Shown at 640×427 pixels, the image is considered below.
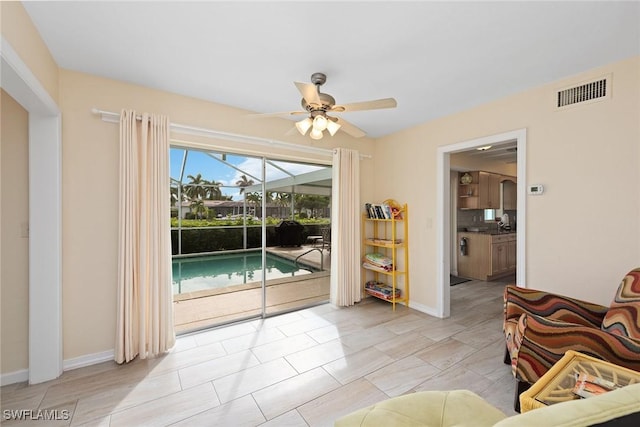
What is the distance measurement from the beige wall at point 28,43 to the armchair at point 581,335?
11.1ft

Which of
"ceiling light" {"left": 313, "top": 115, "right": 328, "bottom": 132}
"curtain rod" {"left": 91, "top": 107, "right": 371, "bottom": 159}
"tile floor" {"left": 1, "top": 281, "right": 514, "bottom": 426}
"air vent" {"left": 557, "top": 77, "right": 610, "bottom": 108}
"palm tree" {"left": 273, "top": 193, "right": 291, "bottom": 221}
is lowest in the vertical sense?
"tile floor" {"left": 1, "top": 281, "right": 514, "bottom": 426}

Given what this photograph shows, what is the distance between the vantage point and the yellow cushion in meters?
1.11

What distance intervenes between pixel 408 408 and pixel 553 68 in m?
2.81

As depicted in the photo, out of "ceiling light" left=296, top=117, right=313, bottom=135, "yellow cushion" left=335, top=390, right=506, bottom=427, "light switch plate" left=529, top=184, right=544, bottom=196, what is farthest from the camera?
"light switch plate" left=529, top=184, right=544, bottom=196

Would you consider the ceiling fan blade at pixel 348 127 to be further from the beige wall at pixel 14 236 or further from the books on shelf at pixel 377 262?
the beige wall at pixel 14 236

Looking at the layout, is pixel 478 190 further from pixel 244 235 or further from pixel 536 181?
pixel 244 235

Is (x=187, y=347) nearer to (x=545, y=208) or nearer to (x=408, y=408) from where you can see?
(x=408, y=408)

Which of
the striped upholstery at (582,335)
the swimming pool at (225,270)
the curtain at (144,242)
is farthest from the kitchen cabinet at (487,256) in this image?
→ the curtain at (144,242)

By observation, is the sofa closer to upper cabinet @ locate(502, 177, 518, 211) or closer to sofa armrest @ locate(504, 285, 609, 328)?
sofa armrest @ locate(504, 285, 609, 328)

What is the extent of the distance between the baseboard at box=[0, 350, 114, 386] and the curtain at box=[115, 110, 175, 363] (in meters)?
0.17

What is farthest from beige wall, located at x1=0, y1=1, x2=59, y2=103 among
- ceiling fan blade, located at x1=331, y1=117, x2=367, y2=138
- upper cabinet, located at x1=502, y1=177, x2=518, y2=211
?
upper cabinet, located at x1=502, y1=177, x2=518, y2=211

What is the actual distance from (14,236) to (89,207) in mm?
511

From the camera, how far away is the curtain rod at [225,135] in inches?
93.7

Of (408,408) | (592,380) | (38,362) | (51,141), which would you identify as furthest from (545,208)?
(38,362)
